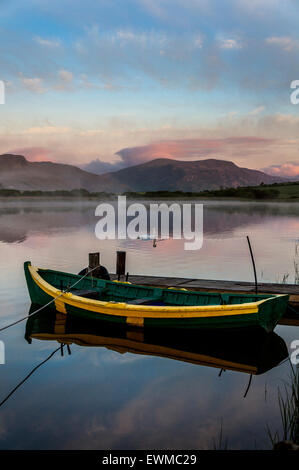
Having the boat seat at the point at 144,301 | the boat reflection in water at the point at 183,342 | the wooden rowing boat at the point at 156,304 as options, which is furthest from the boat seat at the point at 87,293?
the boat seat at the point at 144,301

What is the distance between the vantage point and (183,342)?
13711 millimetres

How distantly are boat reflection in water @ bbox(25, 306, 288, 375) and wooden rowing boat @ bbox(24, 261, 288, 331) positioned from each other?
39 cm

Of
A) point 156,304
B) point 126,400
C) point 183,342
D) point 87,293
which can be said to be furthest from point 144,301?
point 126,400

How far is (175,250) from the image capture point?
122ft

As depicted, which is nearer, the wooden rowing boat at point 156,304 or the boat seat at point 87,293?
the wooden rowing boat at point 156,304

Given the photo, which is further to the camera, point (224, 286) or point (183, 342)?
point (224, 286)

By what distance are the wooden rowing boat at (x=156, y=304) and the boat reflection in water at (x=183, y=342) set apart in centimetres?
39

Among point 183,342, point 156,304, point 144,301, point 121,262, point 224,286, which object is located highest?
point 121,262

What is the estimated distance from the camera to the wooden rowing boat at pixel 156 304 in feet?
42.8

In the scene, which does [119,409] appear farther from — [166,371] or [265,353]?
[265,353]

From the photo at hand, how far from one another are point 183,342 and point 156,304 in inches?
91.7

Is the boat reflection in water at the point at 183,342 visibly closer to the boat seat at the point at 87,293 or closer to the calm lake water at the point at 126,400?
the calm lake water at the point at 126,400

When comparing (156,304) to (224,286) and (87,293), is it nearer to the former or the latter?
(87,293)

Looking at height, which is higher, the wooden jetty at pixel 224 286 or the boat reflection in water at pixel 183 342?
the wooden jetty at pixel 224 286
